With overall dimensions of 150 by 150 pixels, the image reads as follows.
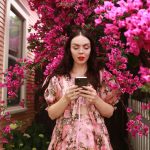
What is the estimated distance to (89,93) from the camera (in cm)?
283

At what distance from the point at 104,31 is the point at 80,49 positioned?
1.96 ft

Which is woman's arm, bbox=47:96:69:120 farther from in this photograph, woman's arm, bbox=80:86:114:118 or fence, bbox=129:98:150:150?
fence, bbox=129:98:150:150

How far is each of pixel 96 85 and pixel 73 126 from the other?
0.41 m

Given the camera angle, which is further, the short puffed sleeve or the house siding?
the house siding

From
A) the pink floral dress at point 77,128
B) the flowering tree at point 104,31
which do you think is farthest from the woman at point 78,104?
the flowering tree at point 104,31

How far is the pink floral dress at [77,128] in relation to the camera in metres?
2.93

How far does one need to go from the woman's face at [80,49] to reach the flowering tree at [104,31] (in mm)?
232

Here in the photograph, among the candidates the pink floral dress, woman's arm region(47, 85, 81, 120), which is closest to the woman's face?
the pink floral dress

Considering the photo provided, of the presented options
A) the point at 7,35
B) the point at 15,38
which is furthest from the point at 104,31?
the point at 15,38

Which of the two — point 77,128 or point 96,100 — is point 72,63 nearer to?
point 96,100

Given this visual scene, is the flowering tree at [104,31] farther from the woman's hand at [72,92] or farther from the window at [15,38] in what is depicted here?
the window at [15,38]

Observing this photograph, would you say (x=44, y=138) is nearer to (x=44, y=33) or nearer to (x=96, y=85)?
(x=44, y=33)

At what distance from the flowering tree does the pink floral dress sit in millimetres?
325

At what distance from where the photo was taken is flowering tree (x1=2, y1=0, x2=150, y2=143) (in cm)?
196
